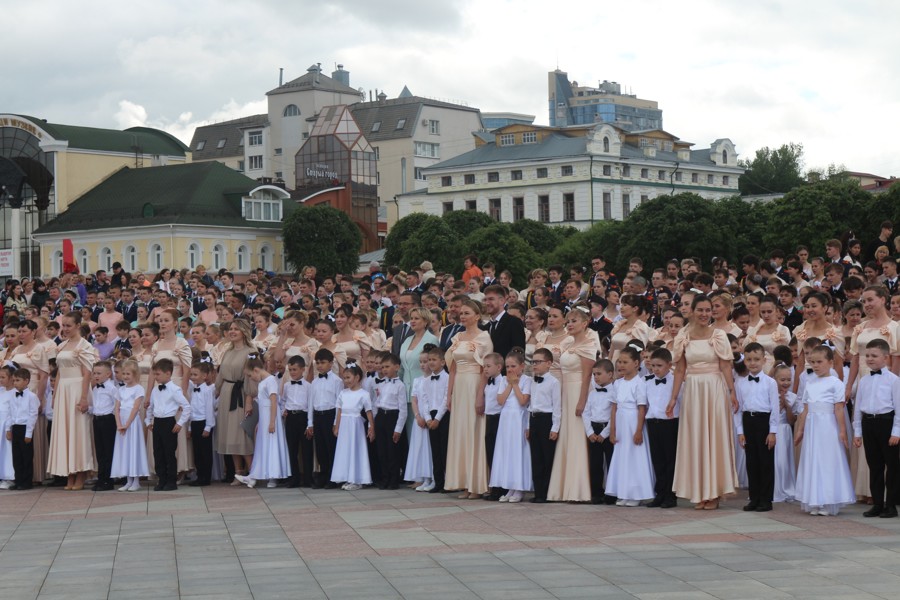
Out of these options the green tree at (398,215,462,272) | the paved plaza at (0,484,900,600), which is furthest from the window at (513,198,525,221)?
the paved plaza at (0,484,900,600)

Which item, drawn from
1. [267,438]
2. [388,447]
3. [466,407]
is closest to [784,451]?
[466,407]

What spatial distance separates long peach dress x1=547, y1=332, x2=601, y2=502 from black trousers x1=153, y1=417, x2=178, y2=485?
474 cm

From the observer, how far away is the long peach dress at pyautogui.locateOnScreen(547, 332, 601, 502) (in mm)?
12711

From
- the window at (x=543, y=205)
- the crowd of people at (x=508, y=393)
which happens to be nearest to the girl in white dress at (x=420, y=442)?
the crowd of people at (x=508, y=393)

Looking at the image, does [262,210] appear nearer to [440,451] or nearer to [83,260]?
[83,260]

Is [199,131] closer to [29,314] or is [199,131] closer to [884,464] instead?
[29,314]

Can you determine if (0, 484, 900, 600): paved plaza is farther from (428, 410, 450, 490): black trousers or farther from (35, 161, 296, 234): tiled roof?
(35, 161, 296, 234): tiled roof

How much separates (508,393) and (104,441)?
5.20m

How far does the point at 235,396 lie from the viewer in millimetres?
15227

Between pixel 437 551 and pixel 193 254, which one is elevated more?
pixel 193 254

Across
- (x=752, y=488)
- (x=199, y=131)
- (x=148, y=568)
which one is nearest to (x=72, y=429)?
(x=148, y=568)

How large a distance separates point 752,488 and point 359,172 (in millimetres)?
90518

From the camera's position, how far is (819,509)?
37.7ft

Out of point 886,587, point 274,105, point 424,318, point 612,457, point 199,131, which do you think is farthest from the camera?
point 199,131
